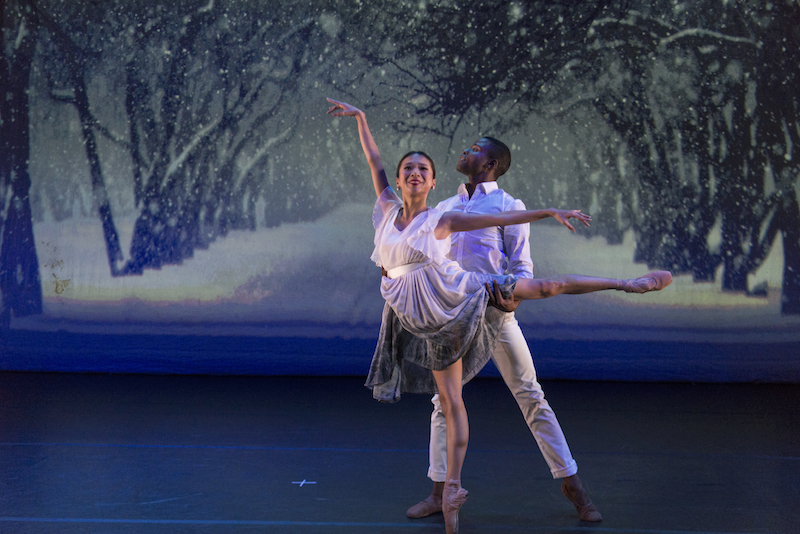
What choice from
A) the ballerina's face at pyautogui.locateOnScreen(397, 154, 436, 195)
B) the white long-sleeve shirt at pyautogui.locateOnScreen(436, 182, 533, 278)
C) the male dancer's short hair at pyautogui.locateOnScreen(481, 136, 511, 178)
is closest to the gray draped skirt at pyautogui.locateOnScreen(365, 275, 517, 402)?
the white long-sleeve shirt at pyautogui.locateOnScreen(436, 182, 533, 278)

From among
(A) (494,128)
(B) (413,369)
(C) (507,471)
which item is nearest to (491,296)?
(B) (413,369)

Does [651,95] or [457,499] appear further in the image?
[651,95]

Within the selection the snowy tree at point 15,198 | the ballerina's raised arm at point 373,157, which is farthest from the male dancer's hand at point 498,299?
the snowy tree at point 15,198

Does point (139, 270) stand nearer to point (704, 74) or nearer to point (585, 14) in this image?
point (585, 14)

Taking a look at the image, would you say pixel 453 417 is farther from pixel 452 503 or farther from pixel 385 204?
pixel 385 204

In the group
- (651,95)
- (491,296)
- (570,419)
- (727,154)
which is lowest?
(570,419)

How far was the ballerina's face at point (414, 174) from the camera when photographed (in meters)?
2.12

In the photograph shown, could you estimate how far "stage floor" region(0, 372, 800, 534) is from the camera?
2.21 meters

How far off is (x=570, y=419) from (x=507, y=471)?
45.7 inches

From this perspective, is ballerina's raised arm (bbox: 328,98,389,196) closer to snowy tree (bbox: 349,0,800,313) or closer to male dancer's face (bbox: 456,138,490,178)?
male dancer's face (bbox: 456,138,490,178)

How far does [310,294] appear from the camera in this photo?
539 cm

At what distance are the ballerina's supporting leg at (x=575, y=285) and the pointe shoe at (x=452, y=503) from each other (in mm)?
592

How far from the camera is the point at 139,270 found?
5426 millimetres

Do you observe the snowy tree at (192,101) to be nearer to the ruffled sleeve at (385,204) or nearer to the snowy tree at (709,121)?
the snowy tree at (709,121)
